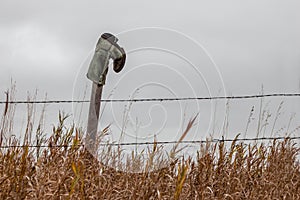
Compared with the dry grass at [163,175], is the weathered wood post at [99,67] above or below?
above

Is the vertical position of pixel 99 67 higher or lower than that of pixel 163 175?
higher

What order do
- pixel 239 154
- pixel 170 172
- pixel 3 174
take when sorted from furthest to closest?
pixel 239 154 → pixel 170 172 → pixel 3 174

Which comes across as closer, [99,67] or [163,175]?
[163,175]

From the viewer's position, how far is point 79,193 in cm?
349

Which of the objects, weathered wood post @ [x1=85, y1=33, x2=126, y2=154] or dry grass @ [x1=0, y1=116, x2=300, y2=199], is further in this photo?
weathered wood post @ [x1=85, y1=33, x2=126, y2=154]

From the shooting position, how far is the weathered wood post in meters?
4.51

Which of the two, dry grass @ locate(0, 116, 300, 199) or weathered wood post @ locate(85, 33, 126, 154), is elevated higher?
weathered wood post @ locate(85, 33, 126, 154)

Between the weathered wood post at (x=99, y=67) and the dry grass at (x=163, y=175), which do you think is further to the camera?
the weathered wood post at (x=99, y=67)

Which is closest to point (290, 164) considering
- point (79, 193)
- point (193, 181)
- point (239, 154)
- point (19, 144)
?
point (239, 154)

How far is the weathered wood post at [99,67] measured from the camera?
177 inches

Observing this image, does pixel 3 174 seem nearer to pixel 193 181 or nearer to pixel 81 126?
pixel 81 126

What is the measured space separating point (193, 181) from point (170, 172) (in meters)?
0.19

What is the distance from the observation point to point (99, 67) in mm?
A: 4539

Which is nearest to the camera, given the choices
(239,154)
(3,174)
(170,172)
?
(3,174)
